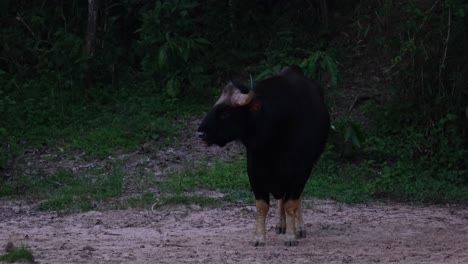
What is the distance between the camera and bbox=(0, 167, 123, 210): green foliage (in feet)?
37.1

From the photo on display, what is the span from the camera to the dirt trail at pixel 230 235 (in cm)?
886

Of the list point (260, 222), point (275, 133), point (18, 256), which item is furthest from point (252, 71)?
point (18, 256)

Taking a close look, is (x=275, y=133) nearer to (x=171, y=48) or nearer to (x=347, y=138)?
(x=347, y=138)

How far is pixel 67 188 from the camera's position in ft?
39.3

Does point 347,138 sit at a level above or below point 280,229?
above

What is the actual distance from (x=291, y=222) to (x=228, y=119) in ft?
3.80

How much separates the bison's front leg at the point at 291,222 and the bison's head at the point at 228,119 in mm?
843

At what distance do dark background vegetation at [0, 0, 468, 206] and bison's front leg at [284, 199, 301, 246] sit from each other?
2.18m

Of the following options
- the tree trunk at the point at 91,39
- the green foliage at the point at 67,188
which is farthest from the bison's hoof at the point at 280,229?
the tree trunk at the point at 91,39

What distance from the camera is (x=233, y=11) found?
15727 mm

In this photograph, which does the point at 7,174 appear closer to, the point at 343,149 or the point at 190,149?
the point at 190,149

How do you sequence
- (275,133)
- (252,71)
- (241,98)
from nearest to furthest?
(241,98), (275,133), (252,71)

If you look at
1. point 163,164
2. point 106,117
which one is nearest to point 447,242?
point 163,164

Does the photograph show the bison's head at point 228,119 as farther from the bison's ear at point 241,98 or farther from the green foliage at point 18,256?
the green foliage at point 18,256
